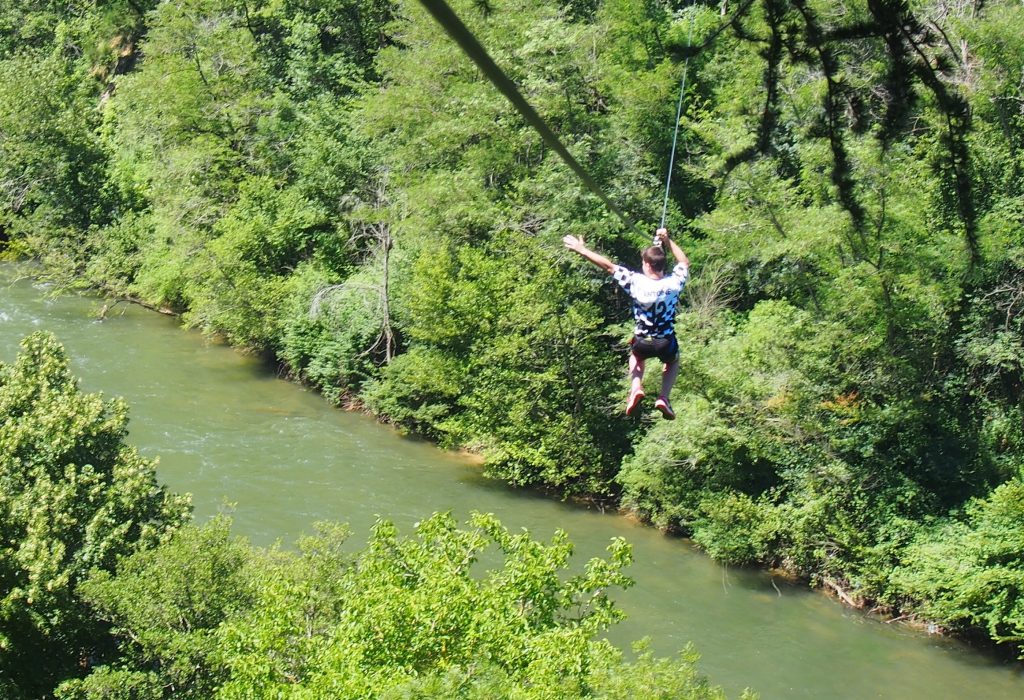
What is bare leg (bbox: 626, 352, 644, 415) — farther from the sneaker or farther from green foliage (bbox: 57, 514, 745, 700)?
green foliage (bbox: 57, 514, 745, 700)

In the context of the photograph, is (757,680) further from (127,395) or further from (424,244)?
(127,395)

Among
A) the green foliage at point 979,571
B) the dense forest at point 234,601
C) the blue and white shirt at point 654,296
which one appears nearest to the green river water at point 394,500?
the green foliage at point 979,571

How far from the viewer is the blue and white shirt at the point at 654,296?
7.74m

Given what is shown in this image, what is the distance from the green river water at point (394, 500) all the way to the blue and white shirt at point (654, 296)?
29.9 feet

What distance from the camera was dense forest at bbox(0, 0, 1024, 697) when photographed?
18094 mm

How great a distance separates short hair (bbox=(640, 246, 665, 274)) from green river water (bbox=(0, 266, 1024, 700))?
9722mm

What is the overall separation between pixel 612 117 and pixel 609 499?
7.99 metres

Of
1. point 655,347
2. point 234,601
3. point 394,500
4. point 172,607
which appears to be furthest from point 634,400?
point 394,500

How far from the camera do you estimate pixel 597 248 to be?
22203 mm

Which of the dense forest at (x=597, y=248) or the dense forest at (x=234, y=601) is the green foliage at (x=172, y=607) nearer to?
the dense forest at (x=234, y=601)

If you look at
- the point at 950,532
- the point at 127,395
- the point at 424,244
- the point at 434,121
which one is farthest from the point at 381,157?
the point at 950,532

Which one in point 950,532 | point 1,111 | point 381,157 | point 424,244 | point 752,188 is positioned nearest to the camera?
point 950,532

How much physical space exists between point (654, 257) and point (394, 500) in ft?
46.2

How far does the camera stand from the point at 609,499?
21.5 m
